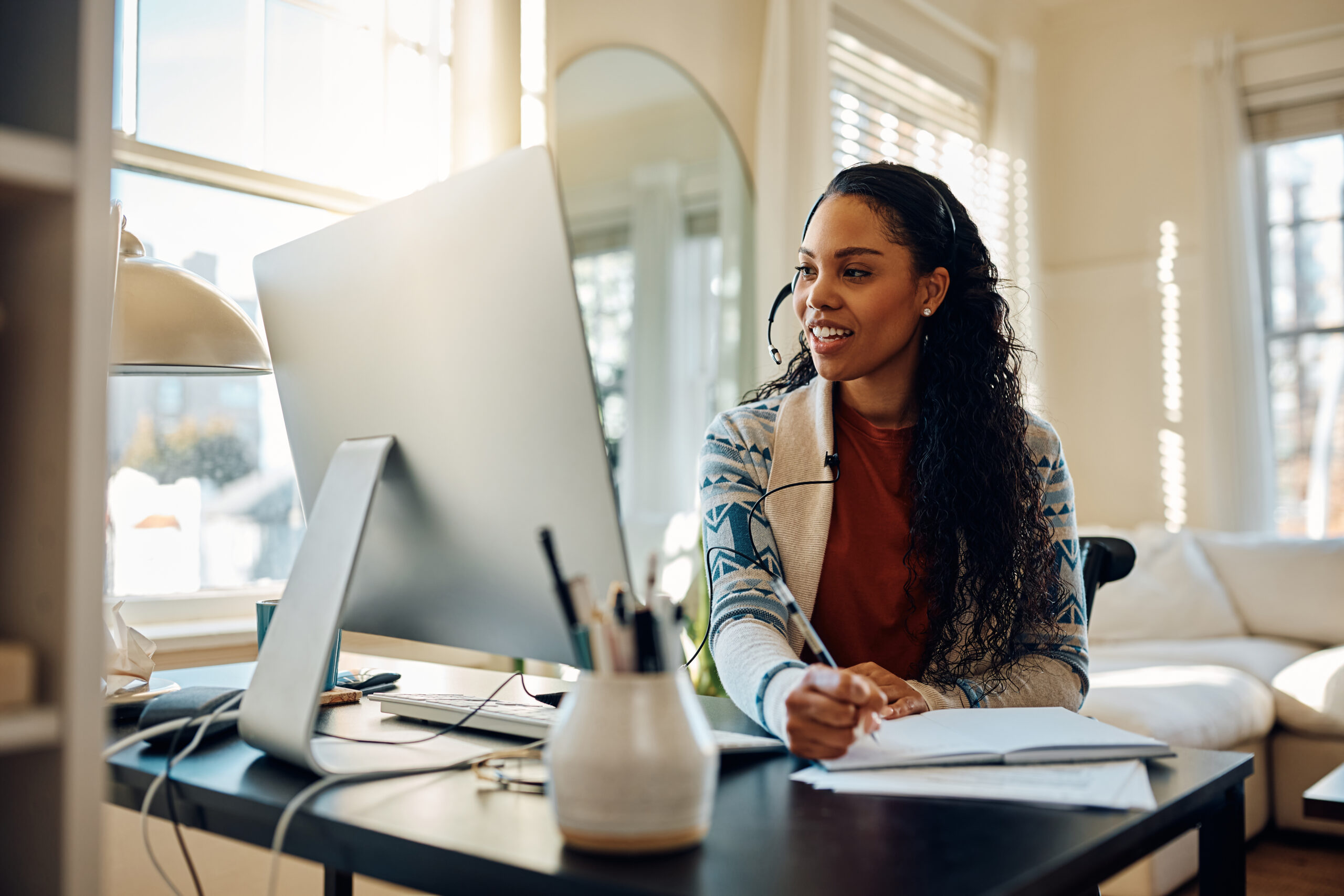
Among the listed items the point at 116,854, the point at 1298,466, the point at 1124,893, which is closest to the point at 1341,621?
the point at 1298,466

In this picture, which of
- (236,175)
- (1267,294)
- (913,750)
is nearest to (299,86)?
(236,175)

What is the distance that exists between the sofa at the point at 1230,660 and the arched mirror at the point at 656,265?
1.30 metres

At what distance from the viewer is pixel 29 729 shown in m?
0.60

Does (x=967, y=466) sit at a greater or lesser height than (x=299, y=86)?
lesser

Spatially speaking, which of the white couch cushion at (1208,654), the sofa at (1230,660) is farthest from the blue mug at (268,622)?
the white couch cushion at (1208,654)

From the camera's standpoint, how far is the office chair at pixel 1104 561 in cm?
171

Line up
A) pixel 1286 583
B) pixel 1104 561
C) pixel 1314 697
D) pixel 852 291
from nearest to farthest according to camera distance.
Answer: pixel 852 291 → pixel 1104 561 → pixel 1314 697 → pixel 1286 583

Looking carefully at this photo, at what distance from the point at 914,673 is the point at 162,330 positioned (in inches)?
36.9

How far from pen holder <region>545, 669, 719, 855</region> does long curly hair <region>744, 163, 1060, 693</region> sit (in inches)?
22.3

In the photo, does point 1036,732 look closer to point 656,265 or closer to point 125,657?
point 125,657

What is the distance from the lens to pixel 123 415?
1993 millimetres

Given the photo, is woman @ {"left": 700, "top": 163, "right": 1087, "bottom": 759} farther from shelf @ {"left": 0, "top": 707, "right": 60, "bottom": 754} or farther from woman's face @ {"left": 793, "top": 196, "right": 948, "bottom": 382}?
shelf @ {"left": 0, "top": 707, "right": 60, "bottom": 754}

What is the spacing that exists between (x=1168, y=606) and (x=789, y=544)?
9.05 ft

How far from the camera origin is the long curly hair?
4.06ft
